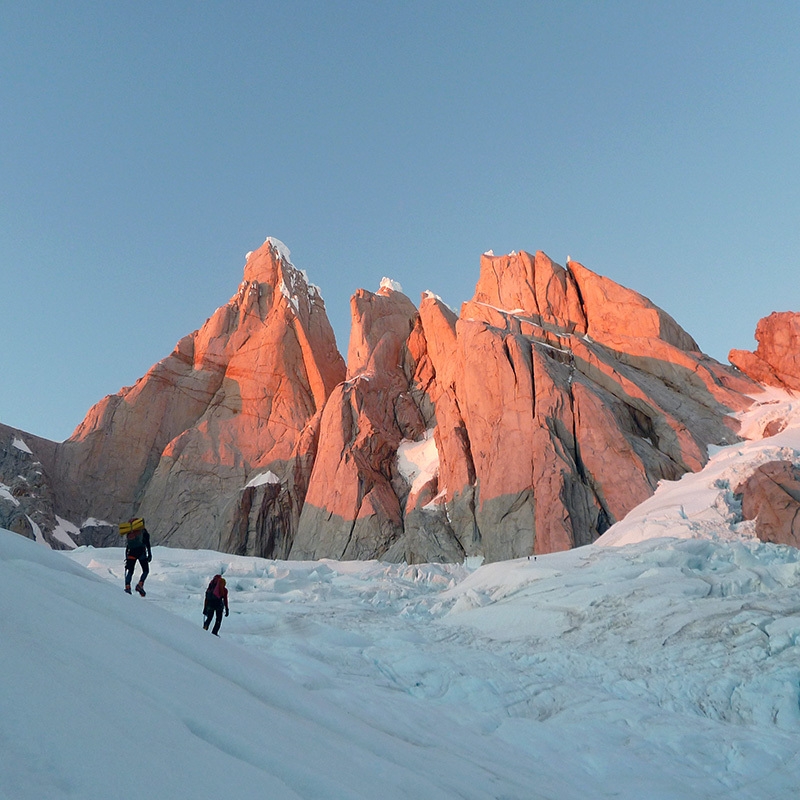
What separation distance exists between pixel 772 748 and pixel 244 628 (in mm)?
11576

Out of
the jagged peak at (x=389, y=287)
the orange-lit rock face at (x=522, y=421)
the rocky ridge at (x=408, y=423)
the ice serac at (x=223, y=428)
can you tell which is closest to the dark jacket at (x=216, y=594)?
the orange-lit rock face at (x=522, y=421)

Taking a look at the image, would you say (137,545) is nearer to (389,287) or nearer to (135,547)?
(135,547)

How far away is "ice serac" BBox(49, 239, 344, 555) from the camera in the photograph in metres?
50.3

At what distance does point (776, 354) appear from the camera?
4534 centimetres

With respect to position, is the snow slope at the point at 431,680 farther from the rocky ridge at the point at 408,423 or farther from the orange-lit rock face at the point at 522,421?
the rocky ridge at the point at 408,423

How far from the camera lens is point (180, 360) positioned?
6219 centimetres

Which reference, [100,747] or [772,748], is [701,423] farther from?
[100,747]

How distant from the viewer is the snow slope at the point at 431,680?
12.3 ft

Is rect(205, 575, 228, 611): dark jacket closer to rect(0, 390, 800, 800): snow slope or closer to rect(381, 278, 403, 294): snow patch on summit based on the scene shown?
rect(0, 390, 800, 800): snow slope

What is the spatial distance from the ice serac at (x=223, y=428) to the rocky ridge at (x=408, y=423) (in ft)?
0.53

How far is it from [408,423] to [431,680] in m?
38.8

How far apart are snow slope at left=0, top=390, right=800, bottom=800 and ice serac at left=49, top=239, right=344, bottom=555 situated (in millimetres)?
23428

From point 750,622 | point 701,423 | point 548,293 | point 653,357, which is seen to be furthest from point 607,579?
point 548,293

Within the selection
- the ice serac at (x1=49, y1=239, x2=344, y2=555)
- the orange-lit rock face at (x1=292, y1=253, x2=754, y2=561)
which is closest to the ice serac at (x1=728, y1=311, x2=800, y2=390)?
the orange-lit rock face at (x1=292, y1=253, x2=754, y2=561)
